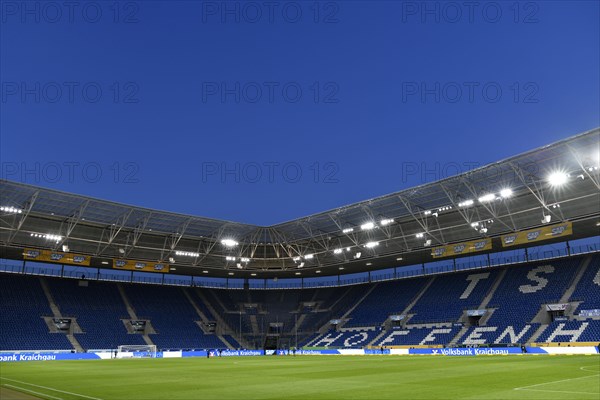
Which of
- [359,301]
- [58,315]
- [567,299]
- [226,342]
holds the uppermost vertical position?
[359,301]

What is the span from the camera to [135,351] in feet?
187

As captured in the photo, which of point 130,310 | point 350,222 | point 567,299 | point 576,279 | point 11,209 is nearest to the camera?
point 11,209

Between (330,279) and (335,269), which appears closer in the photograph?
(335,269)

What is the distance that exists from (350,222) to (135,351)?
99.0ft

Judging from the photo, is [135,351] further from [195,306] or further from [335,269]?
[335,269]

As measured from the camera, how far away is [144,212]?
5159 cm

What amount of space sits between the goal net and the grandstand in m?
3.67

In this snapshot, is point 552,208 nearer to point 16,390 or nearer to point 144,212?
point 144,212

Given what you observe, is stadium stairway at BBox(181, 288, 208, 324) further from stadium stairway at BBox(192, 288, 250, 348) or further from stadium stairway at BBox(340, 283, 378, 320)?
stadium stairway at BBox(340, 283, 378, 320)

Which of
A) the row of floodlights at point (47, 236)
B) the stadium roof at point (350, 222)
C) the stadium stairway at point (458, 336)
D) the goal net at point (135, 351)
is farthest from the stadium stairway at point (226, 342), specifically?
the stadium stairway at point (458, 336)

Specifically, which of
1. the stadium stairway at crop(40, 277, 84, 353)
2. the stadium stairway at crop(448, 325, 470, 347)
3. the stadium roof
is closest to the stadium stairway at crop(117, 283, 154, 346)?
the stadium stairway at crop(40, 277, 84, 353)

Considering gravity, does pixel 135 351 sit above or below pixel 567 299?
below

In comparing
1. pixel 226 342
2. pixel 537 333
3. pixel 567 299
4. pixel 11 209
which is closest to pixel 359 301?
pixel 226 342

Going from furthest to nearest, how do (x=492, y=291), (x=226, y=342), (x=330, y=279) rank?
1. (x=330, y=279)
2. (x=226, y=342)
3. (x=492, y=291)
